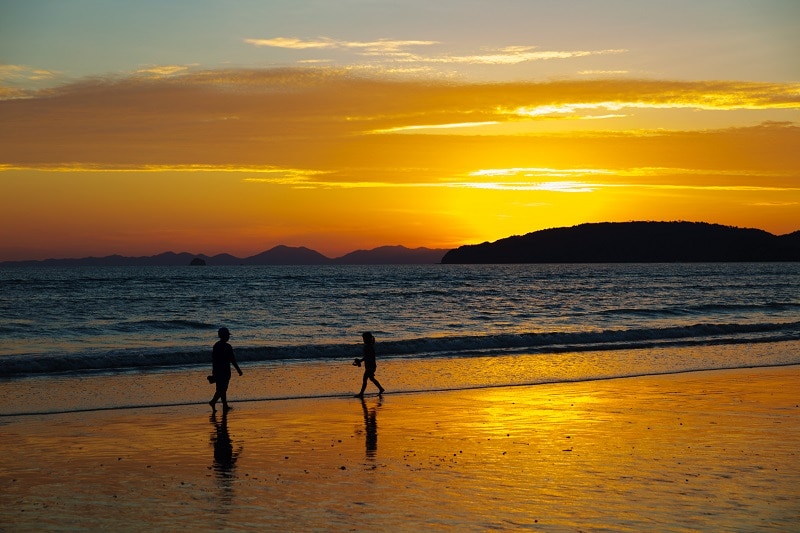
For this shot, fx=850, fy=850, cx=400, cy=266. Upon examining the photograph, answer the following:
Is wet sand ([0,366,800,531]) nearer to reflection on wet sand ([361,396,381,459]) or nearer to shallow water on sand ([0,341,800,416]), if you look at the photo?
reflection on wet sand ([361,396,381,459])

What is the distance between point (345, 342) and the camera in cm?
3494

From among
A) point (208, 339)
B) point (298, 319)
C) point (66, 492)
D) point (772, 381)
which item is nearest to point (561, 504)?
point (66, 492)

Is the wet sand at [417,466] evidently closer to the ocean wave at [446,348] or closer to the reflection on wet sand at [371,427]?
the reflection on wet sand at [371,427]

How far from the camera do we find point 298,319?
165 feet

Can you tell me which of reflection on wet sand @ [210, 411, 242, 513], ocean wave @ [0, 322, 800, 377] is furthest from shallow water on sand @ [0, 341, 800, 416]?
reflection on wet sand @ [210, 411, 242, 513]

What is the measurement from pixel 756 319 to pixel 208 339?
3169cm

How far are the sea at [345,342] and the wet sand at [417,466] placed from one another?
3760 mm

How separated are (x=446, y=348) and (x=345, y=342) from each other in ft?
14.7

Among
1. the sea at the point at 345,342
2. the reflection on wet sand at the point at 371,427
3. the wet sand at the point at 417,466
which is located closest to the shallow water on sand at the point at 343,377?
the sea at the point at 345,342

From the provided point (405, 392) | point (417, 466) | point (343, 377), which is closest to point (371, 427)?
point (417, 466)

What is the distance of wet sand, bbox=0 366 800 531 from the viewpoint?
9.28 meters

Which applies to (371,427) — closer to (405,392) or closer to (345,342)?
(405,392)

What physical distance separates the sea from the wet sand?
3760 millimetres

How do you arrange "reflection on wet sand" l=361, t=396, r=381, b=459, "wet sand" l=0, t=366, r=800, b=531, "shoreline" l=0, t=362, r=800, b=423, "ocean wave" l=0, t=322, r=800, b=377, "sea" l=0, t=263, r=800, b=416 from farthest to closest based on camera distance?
"ocean wave" l=0, t=322, r=800, b=377 → "sea" l=0, t=263, r=800, b=416 → "shoreline" l=0, t=362, r=800, b=423 → "reflection on wet sand" l=361, t=396, r=381, b=459 → "wet sand" l=0, t=366, r=800, b=531
